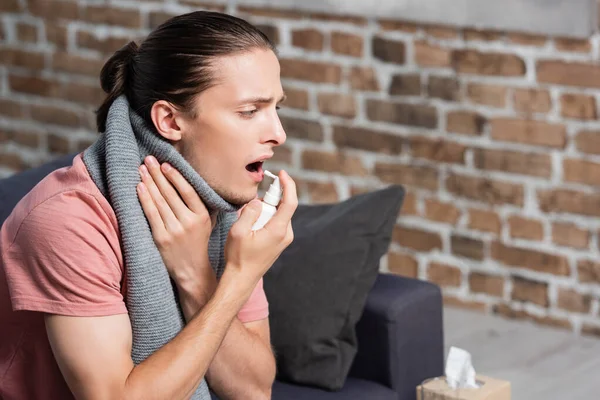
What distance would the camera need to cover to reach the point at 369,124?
3316 mm

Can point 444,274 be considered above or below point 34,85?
below

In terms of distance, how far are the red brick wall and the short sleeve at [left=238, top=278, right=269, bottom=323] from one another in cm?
138

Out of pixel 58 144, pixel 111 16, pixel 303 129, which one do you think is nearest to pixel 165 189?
pixel 303 129

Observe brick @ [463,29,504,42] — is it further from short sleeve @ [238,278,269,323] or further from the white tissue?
short sleeve @ [238,278,269,323]

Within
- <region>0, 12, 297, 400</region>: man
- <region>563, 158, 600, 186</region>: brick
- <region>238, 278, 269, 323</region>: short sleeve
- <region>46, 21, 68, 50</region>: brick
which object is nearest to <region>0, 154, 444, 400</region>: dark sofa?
<region>238, 278, 269, 323</region>: short sleeve

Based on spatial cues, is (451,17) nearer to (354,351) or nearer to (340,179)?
(340,179)

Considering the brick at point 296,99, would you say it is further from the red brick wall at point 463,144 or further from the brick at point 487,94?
the brick at point 487,94

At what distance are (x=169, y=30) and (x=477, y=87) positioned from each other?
1.60m

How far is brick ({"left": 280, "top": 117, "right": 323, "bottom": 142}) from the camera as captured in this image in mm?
3424

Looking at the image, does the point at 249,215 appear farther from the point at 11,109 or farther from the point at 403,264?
the point at 11,109

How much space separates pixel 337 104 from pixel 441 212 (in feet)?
1.57

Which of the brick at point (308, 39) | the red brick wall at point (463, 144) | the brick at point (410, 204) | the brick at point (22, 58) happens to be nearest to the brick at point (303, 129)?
the red brick wall at point (463, 144)

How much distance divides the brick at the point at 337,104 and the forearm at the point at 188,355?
175cm

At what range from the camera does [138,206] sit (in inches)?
Result: 63.6
